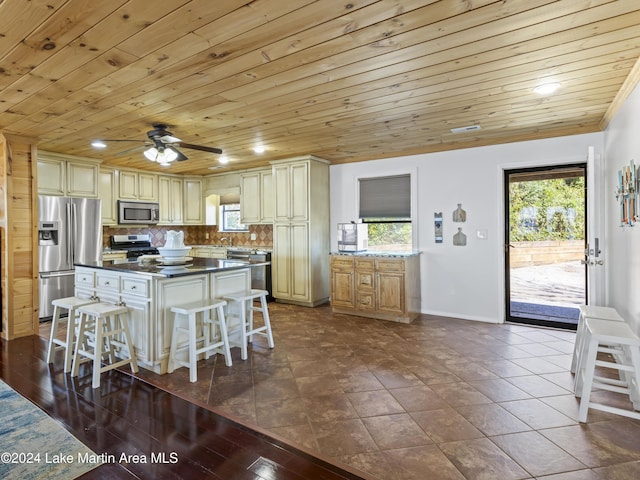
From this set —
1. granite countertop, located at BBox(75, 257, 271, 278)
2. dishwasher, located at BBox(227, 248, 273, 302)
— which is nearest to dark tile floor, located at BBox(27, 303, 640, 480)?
granite countertop, located at BBox(75, 257, 271, 278)

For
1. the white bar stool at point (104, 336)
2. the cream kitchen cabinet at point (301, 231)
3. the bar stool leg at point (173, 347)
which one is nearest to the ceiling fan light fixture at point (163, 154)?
the white bar stool at point (104, 336)

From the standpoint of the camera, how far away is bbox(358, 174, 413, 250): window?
5176mm

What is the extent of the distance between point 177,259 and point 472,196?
3.67m

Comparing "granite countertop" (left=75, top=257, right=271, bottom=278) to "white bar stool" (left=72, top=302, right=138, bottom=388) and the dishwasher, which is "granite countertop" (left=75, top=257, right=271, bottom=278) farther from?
the dishwasher

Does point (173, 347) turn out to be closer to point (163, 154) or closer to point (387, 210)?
point (163, 154)

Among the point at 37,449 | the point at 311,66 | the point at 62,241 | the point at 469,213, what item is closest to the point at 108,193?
the point at 62,241

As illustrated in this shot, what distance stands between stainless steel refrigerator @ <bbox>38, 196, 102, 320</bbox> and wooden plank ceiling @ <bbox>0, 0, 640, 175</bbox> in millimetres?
1115

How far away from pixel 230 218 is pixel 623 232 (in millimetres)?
5917

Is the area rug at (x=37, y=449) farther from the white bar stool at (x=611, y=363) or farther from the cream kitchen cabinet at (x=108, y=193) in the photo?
the cream kitchen cabinet at (x=108, y=193)

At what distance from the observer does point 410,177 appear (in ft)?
16.7

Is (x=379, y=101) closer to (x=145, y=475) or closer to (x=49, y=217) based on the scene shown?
(x=145, y=475)

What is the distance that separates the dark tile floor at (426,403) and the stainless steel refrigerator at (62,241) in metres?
2.70

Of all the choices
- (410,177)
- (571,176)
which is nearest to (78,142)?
(410,177)

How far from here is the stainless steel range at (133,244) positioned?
586 centimetres
